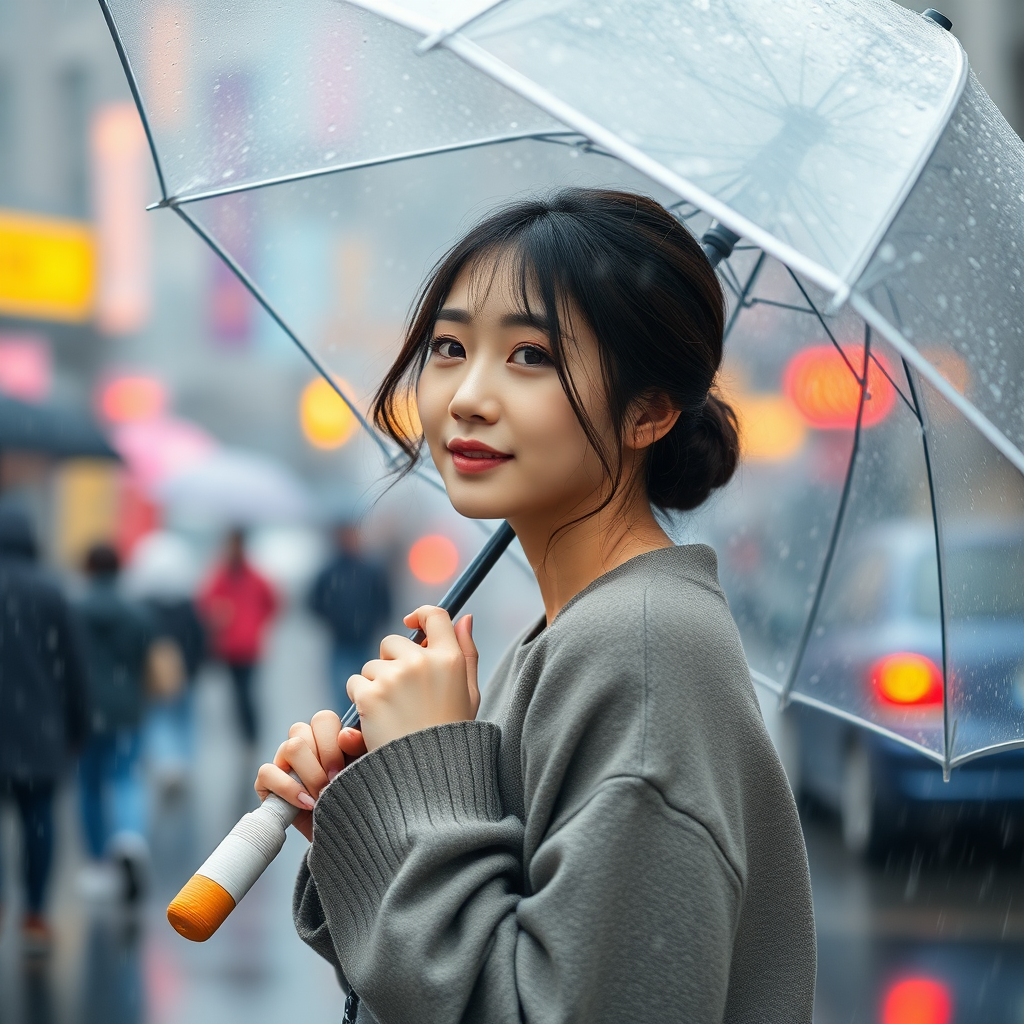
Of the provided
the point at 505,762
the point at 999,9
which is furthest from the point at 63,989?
the point at 999,9

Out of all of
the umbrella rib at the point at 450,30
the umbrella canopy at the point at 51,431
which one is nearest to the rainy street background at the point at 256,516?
the umbrella canopy at the point at 51,431

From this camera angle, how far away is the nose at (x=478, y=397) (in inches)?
65.0

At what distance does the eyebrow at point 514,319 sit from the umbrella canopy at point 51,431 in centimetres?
905

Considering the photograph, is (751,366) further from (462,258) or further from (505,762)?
(505,762)

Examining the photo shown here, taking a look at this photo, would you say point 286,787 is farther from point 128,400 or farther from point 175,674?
point 128,400

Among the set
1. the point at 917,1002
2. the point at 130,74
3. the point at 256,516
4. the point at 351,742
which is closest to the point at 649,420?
the point at 351,742

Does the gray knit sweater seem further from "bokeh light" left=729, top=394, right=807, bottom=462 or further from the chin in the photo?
"bokeh light" left=729, top=394, right=807, bottom=462

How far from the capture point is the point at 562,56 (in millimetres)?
1790

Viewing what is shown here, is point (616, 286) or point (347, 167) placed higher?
point (616, 286)

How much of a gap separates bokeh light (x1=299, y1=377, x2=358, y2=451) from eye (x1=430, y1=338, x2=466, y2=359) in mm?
18679

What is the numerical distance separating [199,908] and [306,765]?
0.72 feet

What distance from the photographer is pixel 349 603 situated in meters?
11.8

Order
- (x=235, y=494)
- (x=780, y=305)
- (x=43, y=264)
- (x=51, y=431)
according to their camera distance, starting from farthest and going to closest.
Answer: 1. (x=43, y=264)
2. (x=235, y=494)
3. (x=51, y=431)
4. (x=780, y=305)

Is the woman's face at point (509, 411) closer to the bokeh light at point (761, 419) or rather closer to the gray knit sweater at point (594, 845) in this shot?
the gray knit sweater at point (594, 845)
